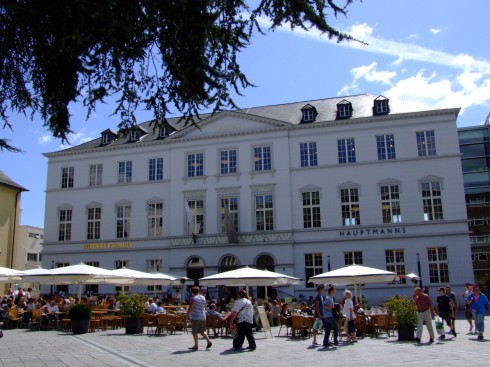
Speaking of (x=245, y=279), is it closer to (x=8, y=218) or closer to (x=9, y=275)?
(x=9, y=275)

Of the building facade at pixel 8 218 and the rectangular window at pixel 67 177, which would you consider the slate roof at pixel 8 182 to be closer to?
the building facade at pixel 8 218

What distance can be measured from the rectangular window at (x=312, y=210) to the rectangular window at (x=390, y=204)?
4339mm

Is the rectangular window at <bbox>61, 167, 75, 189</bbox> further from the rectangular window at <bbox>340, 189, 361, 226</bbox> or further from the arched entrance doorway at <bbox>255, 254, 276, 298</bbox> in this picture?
the rectangular window at <bbox>340, 189, 361, 226</bbox>

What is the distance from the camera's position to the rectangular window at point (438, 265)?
33375mm

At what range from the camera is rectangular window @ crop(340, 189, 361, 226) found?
35531 millimetres

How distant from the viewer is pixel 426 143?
35344 millimetres

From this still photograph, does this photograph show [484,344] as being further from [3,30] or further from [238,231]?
[238,231]

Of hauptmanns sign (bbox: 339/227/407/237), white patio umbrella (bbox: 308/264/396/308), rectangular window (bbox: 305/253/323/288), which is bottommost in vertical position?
white patio umbrella (bbox: 308/264/396/308)

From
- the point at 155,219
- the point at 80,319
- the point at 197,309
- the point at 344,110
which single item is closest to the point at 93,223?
the point at 155,219

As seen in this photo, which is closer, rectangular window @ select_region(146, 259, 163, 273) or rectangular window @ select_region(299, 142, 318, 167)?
rectangular window @ select_region(299, 142, 318, 167)

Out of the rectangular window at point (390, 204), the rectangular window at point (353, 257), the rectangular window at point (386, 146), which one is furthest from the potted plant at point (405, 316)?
the rectangular window at point (386, 146)

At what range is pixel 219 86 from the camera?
8.48m

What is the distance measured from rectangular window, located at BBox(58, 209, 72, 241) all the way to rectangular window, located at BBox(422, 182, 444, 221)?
26995 millimetres

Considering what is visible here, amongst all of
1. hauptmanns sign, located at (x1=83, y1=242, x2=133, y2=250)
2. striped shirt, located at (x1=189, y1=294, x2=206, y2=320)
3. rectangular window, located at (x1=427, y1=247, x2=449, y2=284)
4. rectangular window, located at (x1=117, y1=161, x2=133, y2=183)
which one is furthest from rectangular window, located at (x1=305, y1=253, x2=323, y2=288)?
striped shirt, located at (x1=189, y1=294, x2=206, y2=320)
